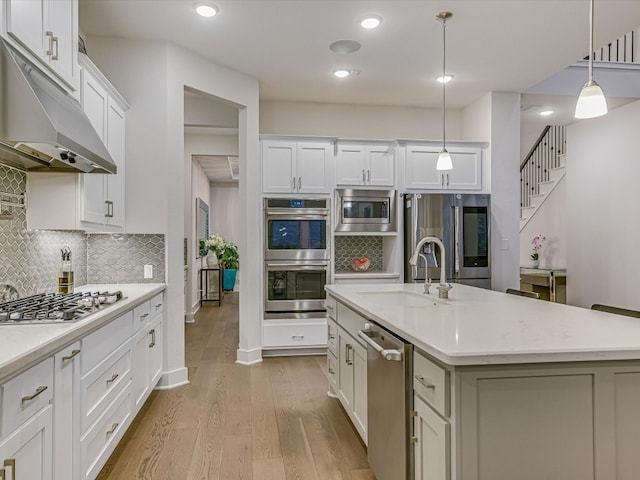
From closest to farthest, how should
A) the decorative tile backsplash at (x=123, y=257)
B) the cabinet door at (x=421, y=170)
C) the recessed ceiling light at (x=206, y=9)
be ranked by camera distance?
the recessed ceiling light at (x=206, y=9) → the decorative tile backsplash at (x=123, y=257) → the cabinet door at (x=421, y=170)

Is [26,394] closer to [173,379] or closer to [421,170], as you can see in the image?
[173,379]

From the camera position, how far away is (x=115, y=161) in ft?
10.9

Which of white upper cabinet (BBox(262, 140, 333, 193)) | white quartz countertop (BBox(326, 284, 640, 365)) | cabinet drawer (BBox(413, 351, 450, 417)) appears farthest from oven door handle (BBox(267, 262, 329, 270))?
cabinet drawer (BBox(413, 351, 450, 417))

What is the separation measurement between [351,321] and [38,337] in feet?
5.33

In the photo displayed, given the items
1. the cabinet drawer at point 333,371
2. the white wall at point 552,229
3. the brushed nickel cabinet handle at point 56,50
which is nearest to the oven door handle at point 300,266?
the cabinet drawer at point 333,371

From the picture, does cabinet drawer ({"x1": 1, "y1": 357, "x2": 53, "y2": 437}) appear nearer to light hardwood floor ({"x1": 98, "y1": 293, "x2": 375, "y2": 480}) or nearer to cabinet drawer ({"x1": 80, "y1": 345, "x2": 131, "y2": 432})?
cabinet drawer ({"x1": 80, "y1": 345, "x2": 131, "y2": 432})

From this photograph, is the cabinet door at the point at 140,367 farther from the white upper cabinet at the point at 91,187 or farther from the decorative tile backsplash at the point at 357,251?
the decorative tile backsplash at the point at 357,251

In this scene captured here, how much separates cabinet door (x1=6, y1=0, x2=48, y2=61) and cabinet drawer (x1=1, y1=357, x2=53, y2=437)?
134 cm

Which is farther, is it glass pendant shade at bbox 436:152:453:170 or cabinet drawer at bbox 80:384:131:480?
glass pendant shade at bbox 436:152:453:170

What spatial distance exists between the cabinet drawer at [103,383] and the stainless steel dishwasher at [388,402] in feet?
4.24

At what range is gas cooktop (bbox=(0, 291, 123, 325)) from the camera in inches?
72.7

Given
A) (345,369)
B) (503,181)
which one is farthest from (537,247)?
(345,369)

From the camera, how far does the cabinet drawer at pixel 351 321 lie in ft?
7.97

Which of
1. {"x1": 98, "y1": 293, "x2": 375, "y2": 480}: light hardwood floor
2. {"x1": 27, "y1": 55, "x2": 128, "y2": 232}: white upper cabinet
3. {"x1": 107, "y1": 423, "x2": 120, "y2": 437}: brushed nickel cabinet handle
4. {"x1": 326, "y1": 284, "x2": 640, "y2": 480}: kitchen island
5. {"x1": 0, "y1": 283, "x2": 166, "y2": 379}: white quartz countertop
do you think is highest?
{"x1": 27, "y1": 55, "x2": 128, "y2": 232}: white upper cabinet
